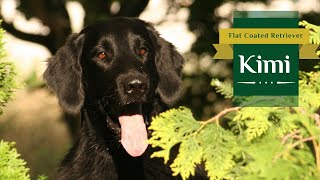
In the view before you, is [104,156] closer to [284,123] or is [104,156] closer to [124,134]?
[124,134]

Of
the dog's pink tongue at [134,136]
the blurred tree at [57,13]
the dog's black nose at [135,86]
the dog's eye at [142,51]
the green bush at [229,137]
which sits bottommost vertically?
the dog's pink tongue at [134,136]

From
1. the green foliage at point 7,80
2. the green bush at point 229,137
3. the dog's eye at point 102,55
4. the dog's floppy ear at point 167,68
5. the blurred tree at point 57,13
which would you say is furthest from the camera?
the blurred tree at point 57,13

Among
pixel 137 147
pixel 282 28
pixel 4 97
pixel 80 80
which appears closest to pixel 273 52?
pixel 282 28

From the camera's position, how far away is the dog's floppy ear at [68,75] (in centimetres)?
554

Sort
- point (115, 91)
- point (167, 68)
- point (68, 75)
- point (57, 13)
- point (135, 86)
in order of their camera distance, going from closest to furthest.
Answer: point (135, 86) < point (115, 91) < point (68, 75) < point (167, 68) < point (57, 13)

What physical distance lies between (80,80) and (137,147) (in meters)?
1.03

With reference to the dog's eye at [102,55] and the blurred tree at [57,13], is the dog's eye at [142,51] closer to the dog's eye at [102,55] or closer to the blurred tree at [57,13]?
the dog's eye at [102,55]

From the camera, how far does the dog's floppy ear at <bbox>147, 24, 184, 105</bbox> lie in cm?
549

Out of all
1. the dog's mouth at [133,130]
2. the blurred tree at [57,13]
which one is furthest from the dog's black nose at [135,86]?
the blurred tree at [57,13]

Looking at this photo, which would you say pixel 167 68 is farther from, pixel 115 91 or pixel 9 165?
pixel 9 165

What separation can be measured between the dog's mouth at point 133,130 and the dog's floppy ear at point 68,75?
0.68 m

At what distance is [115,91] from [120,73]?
0.16 metres

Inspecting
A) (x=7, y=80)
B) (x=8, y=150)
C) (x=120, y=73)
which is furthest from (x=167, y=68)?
(x=8, y=150)

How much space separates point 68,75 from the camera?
5617mm
